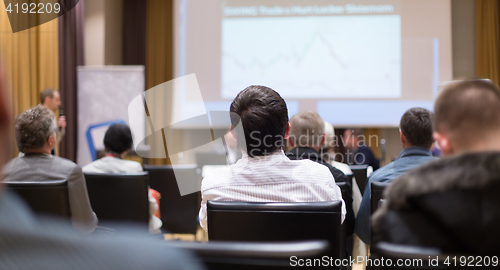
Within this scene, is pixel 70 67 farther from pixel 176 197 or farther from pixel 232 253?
pixel 232 253

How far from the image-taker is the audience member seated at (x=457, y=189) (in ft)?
1.89

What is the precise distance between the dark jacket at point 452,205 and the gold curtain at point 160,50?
5512mm

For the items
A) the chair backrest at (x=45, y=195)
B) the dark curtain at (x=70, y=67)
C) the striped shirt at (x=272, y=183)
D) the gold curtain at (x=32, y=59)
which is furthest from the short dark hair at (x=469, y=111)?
the dark curtain at (x=70, y=67)

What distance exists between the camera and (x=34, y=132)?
1768mm

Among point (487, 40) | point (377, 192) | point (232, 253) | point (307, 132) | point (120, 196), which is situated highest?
point (487, 40)

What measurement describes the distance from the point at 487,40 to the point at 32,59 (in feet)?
20.6

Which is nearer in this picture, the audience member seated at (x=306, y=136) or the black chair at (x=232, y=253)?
the black chair at (x=232, y=253)

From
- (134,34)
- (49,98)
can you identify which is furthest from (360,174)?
(134,34)

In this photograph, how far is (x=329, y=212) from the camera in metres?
0.99

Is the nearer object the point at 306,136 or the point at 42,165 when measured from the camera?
the point at 42,165

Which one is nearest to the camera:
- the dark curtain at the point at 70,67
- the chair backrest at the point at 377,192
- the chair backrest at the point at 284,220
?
the chair backrest at the point at 284,220

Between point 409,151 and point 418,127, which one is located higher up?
point 418,127

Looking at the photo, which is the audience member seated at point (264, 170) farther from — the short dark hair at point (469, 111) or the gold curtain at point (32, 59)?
the gold curtain at point (32, 59)

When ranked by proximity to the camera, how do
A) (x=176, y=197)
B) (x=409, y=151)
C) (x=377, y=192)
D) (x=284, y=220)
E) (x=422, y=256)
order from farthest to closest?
(x=176, y=197) → (x=409, y=151) → (x=377, y=192) → (x=284, y=220) → (x=422, y=256)
